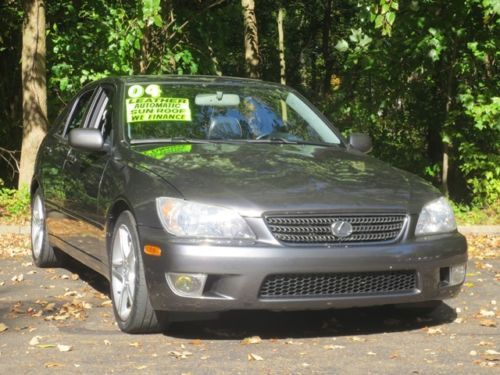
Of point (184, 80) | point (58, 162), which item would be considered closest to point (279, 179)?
point (184, 80)

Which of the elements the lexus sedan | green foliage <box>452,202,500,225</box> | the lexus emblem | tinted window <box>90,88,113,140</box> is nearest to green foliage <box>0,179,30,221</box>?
tinted window <box>90,88,113,140</box>

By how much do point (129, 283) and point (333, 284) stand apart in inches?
48.9

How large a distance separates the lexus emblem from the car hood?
8 centimetres

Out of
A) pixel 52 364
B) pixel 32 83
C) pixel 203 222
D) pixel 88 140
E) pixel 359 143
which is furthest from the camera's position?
pixel 32 83

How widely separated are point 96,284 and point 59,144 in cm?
117

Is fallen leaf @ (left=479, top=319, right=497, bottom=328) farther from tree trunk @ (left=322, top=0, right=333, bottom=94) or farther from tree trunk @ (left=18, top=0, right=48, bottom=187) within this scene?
tree trunk @ (left=322, top=0, right=333, bottom=94)

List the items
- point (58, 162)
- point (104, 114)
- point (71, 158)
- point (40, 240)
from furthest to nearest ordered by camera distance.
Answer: point (40, 240), point (58, 162), point (71, 158), point (104, 114)

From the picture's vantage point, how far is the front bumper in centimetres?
528

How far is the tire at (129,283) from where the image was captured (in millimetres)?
5660

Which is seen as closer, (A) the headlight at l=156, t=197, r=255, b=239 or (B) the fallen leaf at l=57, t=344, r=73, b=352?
(A) the headlight at l=156, t=197, r=255, b=239

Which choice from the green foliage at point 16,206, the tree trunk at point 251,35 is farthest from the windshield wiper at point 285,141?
the tree trunk at point 251,35

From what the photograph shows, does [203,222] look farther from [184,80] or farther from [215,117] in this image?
[184,80]

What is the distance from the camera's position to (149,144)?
6.45m

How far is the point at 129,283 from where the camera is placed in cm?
587
